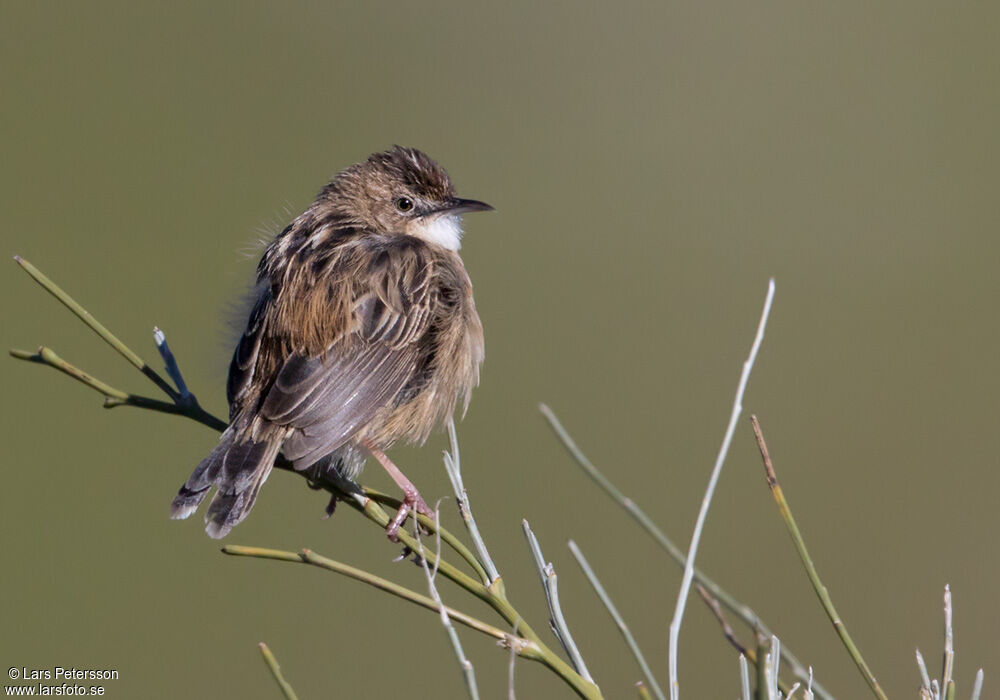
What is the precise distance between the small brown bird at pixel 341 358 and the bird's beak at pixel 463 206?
0.22ft

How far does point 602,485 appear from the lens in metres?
2.46

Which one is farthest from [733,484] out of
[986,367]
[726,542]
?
[986,367]

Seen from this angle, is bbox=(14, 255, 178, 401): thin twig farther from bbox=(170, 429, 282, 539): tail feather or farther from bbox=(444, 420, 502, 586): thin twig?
bbox=(444, 420, 502, 586): thin twig

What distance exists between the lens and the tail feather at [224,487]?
382cm

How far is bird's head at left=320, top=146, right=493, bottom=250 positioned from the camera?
5.59 m

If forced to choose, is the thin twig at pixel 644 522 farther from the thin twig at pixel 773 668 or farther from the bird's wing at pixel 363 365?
the bird's wing at pixel 363 365

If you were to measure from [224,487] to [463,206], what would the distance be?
84.9 inches

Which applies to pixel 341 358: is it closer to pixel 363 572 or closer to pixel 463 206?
pixel 463 206

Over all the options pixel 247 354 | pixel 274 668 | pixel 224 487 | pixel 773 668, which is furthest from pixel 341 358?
pixel 773 668

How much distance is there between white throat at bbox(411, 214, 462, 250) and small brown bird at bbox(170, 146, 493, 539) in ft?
0.41

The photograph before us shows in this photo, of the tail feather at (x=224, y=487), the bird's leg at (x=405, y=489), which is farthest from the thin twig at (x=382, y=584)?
the bird's leg at (x=405, y=489)

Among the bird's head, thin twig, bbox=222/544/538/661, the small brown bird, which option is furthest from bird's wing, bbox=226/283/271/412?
thin twig, bbox=222/544/538/661

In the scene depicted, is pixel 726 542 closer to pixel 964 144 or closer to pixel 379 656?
pixel 379 656

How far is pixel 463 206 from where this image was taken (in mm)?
5562
